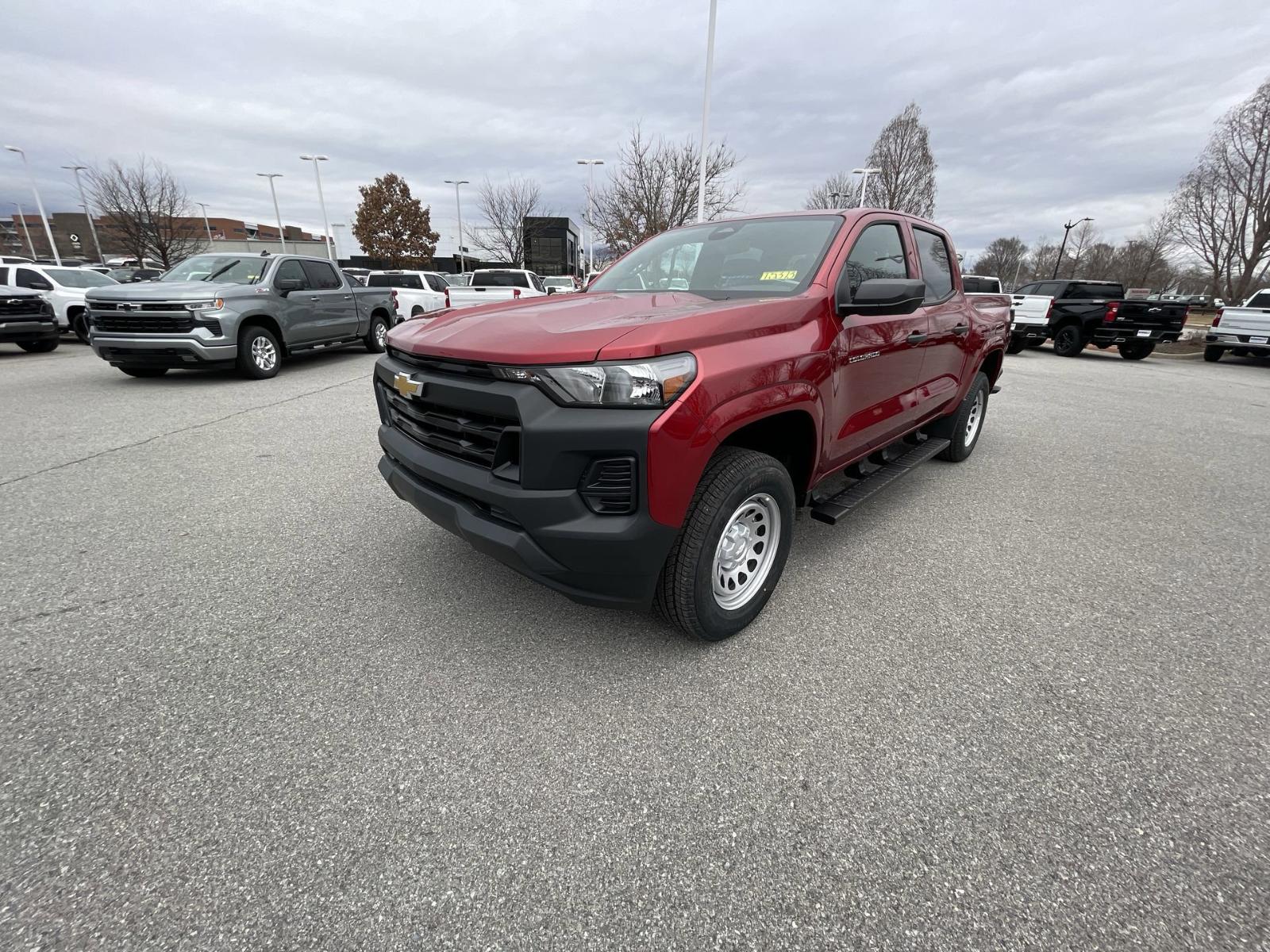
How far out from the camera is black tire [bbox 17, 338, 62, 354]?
10.7m

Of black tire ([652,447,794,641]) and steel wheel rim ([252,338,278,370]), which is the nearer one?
black tire ([652,447,794,641])

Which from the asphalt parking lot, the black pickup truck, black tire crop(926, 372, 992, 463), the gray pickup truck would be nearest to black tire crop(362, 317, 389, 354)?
the gray pickup truck

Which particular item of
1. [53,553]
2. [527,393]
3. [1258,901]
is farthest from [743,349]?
[53,553]

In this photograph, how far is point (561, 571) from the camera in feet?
6.65

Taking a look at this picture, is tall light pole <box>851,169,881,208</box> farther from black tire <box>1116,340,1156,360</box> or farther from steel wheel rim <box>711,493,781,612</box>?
steel wheel rim <box>711,493,781,612</box>

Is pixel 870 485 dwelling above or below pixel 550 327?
below

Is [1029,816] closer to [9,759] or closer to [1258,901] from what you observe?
[1258,901]

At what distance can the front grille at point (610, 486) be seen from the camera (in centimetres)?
192

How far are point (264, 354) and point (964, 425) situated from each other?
350 inches

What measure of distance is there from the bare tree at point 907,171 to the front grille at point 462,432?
36.7 metres

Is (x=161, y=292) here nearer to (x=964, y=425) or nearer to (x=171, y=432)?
(x=171, y=432)

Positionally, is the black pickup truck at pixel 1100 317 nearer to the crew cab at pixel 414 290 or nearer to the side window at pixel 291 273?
the crew cab at pixel 414 290

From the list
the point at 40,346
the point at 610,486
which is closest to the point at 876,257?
Answer: the point at 610,486

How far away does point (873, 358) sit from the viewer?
3004 mm
